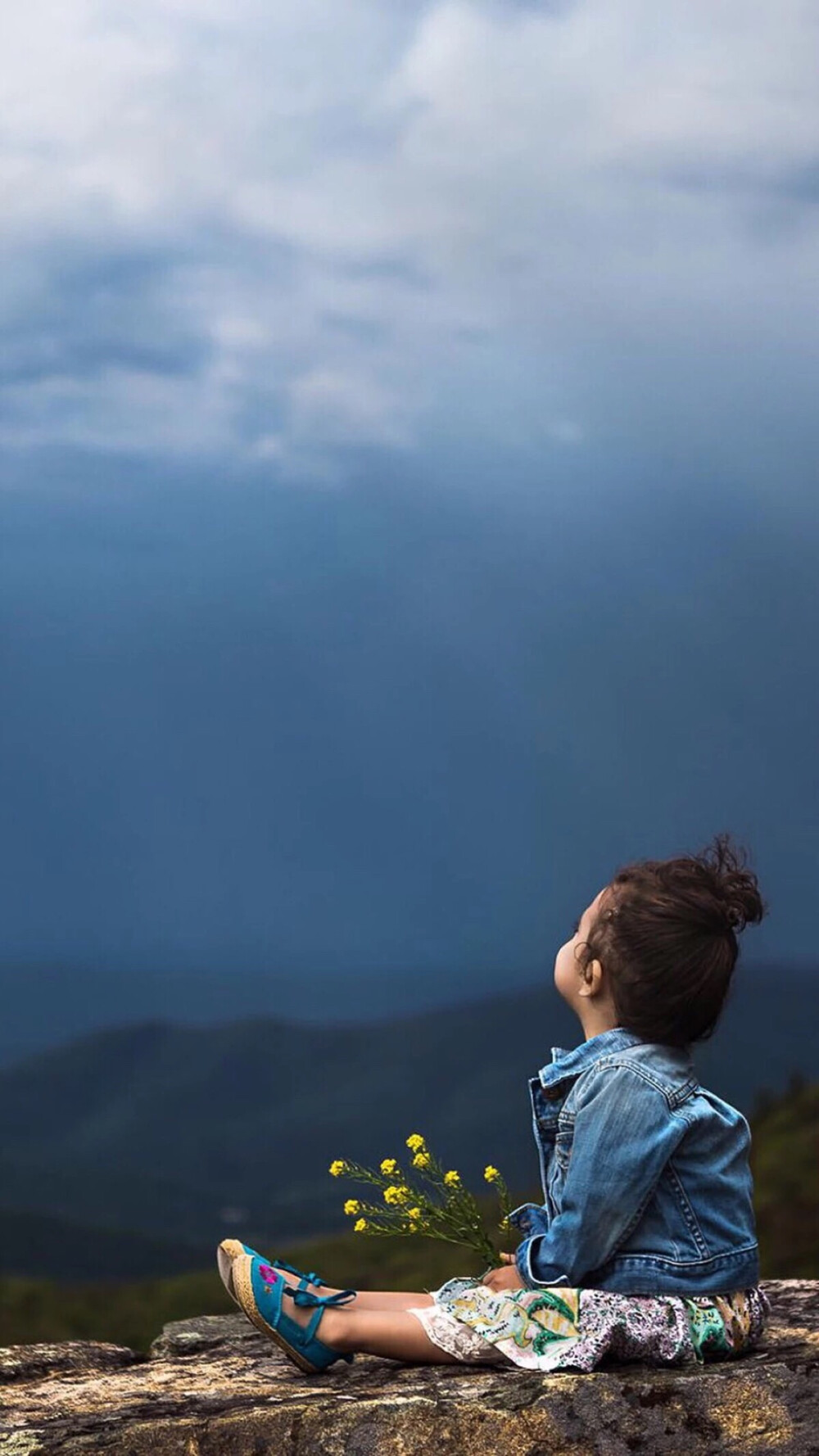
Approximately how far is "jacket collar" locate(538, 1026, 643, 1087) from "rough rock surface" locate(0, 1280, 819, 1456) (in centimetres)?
96

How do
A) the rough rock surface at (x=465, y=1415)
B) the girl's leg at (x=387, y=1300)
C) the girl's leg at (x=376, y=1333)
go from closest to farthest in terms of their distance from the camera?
1. the rough rock surface at (x=465, y=1415)
2. the girl's leg at (x=376, y=1333)
3. the girl's leg at (x=387, y=1300)

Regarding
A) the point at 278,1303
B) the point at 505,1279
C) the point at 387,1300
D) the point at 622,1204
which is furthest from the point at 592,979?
the point at 278,1303

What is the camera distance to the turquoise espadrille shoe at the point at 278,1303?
17.0 ft

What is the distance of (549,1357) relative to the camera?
4977 mm

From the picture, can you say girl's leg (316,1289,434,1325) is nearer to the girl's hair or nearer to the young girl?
the young girl

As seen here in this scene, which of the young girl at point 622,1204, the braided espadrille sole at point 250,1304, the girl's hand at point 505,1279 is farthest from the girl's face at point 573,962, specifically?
the braided espadrille sole at point 250,1304

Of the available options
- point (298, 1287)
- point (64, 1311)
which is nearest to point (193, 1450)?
point (298, 1287)

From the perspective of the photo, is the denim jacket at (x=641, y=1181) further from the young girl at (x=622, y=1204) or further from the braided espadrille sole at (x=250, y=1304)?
the braided espadrille sole at (x=250, y=1304)

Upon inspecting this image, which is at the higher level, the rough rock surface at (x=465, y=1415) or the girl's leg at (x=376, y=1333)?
the girl's leg at (x=376, y=1333)

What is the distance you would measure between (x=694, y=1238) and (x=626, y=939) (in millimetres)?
1028

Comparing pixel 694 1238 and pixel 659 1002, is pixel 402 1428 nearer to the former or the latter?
pixel 694 1238

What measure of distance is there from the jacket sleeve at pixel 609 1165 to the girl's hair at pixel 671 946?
0.27m

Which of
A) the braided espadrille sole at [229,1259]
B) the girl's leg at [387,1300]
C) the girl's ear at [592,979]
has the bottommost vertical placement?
the girl's leg at [387,1300]

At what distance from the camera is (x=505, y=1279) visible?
5281 millimetres
